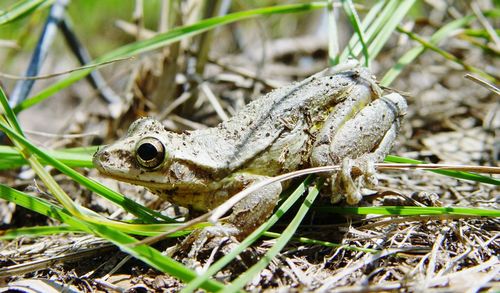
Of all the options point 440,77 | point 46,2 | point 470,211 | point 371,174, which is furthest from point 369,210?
point 440,77

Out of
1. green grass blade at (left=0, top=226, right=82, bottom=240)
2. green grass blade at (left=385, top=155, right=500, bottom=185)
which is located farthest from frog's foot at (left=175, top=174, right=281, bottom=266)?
green grass blade at (left=385, top=155, right=500, bottom=185)

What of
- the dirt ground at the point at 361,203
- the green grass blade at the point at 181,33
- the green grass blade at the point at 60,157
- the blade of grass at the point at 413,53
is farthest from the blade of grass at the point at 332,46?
the green grass blade at the point at 60,157

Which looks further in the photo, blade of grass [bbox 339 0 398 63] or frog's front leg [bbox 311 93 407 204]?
blade of grass [bbox 339 0 398 63]

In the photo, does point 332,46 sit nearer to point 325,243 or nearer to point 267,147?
point 267,147

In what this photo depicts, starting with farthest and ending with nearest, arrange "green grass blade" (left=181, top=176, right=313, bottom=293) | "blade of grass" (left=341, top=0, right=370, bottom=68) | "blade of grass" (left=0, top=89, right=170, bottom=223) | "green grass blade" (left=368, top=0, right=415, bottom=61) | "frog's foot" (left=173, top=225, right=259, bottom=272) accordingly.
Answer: "green grass blade" (left=368, top=0, right=415, bottom=61)
"blade of grass" (left=341, top=0, right=370, bottom=68)
"frog's foot" (left=173, top=225, right=259, bottom=272)
"blade of grass" (left=0, top=89, right=170, bottom=223)
"green grass blade" (left=181, top=176, right=313, bottom=293)

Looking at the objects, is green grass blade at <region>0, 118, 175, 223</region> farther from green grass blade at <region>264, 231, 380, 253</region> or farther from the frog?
green grass blade at <region>264, 231, 380, 253</region>

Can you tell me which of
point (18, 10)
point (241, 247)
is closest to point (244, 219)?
point (241, 247)

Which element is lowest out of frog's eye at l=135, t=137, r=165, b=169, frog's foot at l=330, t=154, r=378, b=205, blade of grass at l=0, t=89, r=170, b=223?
frog's foot at l=330, t=154, r=378, b=205
